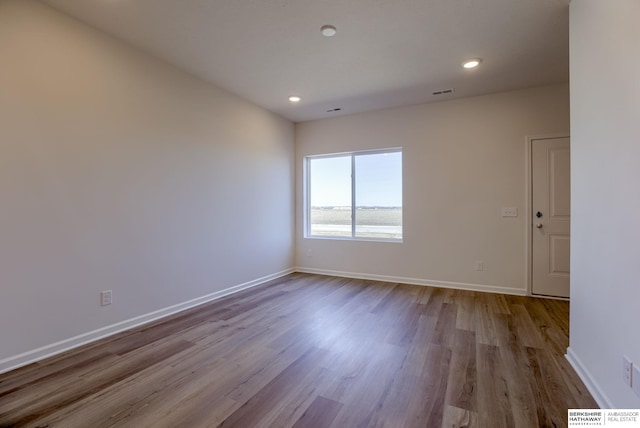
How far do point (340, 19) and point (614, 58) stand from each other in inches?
71.3

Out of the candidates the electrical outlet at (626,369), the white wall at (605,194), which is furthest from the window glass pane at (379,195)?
the electrical outlet at (626,369)

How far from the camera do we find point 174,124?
3.18m

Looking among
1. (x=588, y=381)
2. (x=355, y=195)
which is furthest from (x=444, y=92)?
(x=588, y=381)

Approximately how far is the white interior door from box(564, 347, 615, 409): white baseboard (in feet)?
6.05

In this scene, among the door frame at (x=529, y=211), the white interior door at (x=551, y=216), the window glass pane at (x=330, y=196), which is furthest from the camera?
the window glass pane at (x=330, y=196)

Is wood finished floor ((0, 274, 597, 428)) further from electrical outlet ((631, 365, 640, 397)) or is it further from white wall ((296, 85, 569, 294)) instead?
white wall ((296, 85, 569, 294))

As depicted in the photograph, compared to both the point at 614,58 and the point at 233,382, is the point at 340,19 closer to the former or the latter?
the point at 614,58

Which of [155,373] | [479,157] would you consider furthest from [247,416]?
[479,157]

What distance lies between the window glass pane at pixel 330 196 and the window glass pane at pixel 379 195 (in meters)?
0.21

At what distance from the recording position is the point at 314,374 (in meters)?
1.98

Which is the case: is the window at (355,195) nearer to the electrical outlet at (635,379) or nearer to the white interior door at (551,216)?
the white interior door at (551,216)

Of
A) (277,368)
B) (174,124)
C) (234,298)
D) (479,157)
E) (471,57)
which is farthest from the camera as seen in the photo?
(479,157)

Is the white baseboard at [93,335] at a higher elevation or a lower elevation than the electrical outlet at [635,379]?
lower

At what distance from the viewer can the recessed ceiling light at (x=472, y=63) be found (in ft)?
9.93
